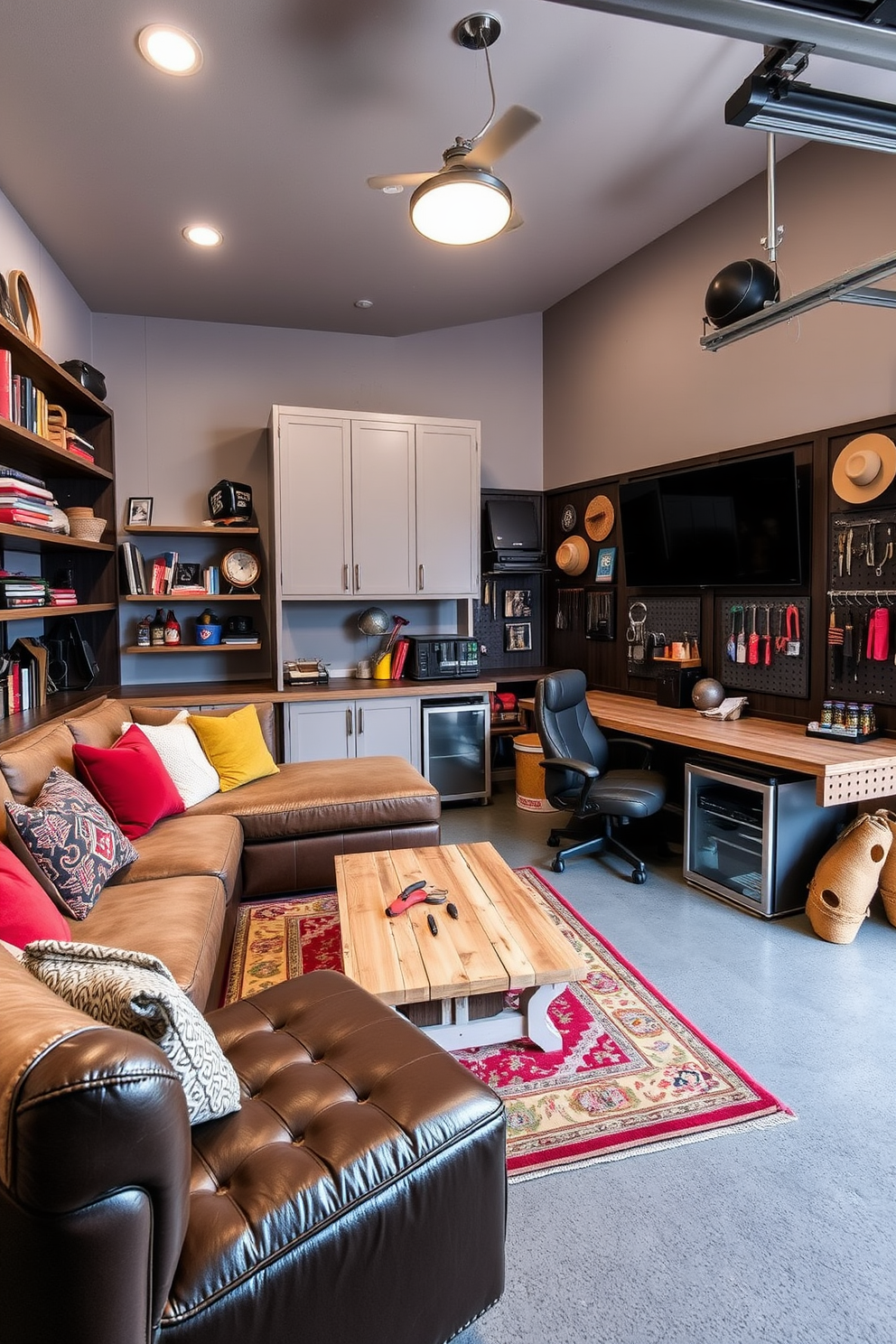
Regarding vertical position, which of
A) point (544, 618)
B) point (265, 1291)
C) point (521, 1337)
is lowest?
point (521, 1337)

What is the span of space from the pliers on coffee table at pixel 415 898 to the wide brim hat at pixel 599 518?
3.10 m

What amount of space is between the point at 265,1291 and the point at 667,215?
15.3 feet

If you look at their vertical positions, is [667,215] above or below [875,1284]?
above

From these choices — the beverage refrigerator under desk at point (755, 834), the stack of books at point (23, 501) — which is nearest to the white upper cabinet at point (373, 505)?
the stack of books at point (23, 501)

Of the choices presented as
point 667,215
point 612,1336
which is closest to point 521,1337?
point 612,1336

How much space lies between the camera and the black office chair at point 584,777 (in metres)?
3.61

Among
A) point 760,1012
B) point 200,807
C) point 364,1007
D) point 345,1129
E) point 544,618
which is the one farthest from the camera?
point 544,618

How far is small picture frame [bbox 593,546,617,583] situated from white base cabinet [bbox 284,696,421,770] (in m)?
1.47

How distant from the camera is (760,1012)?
246 cm

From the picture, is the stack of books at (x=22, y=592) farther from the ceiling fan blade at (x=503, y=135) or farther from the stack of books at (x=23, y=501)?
the ceiling fan blade at (x=503, y=135)

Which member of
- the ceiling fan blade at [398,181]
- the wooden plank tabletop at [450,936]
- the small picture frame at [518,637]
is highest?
the ceiling fan blade at [398,181]

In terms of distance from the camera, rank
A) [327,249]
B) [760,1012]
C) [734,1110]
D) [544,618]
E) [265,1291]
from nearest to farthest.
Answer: [265,1291]
[734,1110]
[760,1012]
[327,249]
[544,618]

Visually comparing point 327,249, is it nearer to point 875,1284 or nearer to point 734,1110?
point 734,1110

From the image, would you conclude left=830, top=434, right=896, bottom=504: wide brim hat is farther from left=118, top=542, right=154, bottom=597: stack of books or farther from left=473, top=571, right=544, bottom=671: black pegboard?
left=118, top=542, right=154, bottom=597: stack of books
